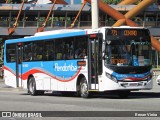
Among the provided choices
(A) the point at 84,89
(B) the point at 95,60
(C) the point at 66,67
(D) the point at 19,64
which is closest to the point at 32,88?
(D) the point at 19,64

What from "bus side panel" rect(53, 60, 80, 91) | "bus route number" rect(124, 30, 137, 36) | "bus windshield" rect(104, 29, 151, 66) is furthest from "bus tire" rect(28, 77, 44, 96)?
"bus route number" rect(124, 30, 137, 36)

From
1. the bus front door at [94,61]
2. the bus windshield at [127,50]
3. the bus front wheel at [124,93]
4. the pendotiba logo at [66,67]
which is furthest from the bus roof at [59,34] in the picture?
the bus front wheel at [124,93]

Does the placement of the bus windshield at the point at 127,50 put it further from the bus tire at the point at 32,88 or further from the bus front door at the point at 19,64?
the bus front door at the point at 19,64

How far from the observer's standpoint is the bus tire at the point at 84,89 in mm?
22498

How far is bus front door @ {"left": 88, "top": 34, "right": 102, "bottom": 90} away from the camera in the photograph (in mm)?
21969

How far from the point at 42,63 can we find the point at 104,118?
1299 cm

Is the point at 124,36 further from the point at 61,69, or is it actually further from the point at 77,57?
the point at 61,69

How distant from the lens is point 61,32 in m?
25.0

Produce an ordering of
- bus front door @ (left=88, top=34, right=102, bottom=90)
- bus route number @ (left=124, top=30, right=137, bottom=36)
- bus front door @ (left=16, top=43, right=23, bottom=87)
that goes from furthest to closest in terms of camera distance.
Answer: bus front door @ (left=16, top=43, right=23, bottom=87) < bus route number @ (left=124, top=30, right=137, bottom=36) < bus front door @ (left=88, top=34, right=102, bottom=90)

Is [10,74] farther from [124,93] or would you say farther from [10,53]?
[124,93]

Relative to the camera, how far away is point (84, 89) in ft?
74.7

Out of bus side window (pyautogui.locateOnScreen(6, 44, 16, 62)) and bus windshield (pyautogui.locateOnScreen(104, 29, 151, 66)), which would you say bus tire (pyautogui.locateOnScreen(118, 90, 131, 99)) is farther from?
bus side window (pyautogui.locateOnScreen(6, 44, 16, 62))

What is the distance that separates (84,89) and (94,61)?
4.85 ft

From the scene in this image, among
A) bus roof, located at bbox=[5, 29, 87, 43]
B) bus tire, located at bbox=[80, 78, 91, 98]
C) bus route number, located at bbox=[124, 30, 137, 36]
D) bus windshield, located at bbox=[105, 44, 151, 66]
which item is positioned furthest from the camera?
bus roof, located at bbox=[5, 29, 87, 43]
